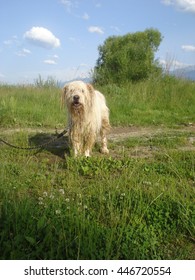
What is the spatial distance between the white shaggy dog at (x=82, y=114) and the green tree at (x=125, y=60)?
419 inches

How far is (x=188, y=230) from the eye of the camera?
327 cm

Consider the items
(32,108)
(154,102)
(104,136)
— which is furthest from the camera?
(154,102)

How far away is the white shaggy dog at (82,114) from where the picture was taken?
225 inches

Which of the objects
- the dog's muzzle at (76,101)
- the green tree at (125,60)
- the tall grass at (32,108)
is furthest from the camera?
the green tree at (125,60)

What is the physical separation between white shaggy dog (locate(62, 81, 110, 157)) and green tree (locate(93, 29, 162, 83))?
10.7m

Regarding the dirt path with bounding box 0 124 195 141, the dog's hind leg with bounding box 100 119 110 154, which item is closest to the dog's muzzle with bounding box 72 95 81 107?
the dog's hind leg with bounding box 100 119 110 154

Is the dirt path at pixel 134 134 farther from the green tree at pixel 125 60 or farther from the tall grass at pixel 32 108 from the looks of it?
the green tree at pixel 125 60

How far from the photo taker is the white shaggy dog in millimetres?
5727

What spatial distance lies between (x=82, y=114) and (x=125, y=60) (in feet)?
42.0

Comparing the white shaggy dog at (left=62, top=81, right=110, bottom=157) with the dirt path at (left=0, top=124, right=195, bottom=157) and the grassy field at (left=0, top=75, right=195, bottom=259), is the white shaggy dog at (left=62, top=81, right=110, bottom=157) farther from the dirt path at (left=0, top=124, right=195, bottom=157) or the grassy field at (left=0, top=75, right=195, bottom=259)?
the dirt path at (left=0, top=124, right=195, bottom=157)

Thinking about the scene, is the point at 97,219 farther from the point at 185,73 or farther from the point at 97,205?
the point at 185,73

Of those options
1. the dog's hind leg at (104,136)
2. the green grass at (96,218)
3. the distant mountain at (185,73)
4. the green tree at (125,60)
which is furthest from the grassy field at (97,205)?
the green tree at (125,60)

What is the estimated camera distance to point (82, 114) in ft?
19.1

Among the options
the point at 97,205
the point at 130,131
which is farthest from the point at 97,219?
the point at 130,131
